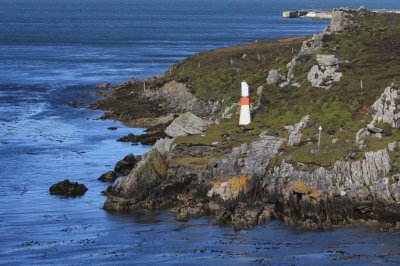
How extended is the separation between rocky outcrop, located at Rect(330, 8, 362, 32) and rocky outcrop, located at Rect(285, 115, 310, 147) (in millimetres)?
28608

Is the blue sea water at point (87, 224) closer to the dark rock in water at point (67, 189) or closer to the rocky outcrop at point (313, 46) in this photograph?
the dark rock in water at point (67, 189)

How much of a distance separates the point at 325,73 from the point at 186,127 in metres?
13.0

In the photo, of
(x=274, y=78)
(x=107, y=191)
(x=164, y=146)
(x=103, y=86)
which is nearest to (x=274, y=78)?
(x=274, y=78)

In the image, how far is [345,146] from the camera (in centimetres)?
5309

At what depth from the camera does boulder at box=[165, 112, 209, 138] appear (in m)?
60.3

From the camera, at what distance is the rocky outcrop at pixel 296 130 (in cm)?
5519

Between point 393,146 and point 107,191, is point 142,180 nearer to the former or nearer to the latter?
point 107,191

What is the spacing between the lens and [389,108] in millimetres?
55125

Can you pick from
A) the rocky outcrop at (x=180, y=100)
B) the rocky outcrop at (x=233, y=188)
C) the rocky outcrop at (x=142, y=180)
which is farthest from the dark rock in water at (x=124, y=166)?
the rocky outcrop at (x=180, y=100)

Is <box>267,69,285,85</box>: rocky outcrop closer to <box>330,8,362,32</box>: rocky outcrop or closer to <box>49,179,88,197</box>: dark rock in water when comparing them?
<box>330,8,362,32</box>: rocky outcrop

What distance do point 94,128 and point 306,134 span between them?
2768cm

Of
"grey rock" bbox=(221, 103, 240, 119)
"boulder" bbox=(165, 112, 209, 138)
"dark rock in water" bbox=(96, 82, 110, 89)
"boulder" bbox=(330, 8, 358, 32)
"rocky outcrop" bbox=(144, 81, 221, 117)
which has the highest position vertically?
"boulder" bbox=(330, 8, 358, 32)

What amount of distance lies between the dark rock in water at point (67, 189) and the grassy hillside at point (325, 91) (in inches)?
253

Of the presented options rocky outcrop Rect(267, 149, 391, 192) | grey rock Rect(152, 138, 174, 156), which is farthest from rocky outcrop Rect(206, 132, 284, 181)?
grey rock Rect(152, 138, 174, 156)
